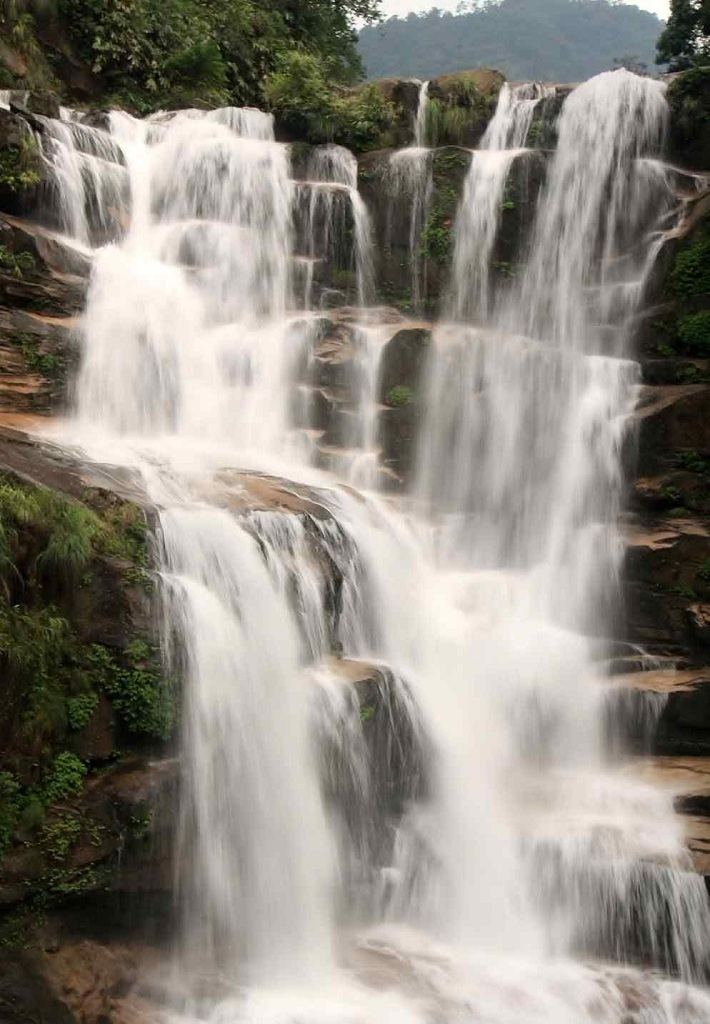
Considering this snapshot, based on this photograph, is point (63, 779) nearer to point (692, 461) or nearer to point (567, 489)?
point (567, 489)

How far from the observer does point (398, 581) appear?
39.0 feet

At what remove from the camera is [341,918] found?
870 cm

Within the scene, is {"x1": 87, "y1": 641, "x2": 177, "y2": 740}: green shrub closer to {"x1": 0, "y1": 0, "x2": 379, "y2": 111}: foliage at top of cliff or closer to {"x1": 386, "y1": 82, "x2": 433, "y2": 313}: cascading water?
{"x1": 386, "y1": 82, "x2": 433, "y2": 313}: cascading water

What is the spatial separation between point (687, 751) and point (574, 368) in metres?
5.59

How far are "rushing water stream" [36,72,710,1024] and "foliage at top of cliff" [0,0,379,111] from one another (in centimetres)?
260

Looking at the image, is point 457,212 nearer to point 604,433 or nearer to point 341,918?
point 604,433

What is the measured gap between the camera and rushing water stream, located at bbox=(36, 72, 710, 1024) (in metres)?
8.27

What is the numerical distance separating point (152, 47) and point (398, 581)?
14.7 m

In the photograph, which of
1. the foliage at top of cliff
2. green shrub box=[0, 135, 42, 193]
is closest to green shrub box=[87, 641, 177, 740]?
green shrub box=[0, 135, 42, 193]

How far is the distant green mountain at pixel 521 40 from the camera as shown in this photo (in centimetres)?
8031

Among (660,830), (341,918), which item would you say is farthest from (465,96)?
(341,918)

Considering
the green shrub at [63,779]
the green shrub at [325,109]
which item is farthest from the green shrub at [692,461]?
the green shrub at [325,109]

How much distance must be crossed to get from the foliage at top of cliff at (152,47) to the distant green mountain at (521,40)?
56276 millimetres

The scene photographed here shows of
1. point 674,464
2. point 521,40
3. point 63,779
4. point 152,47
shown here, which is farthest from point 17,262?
point 521,40
